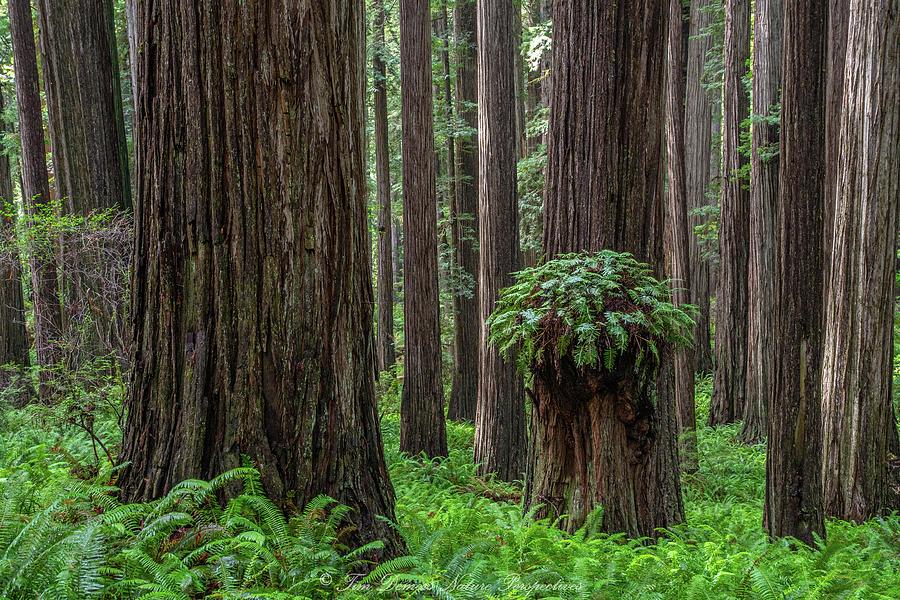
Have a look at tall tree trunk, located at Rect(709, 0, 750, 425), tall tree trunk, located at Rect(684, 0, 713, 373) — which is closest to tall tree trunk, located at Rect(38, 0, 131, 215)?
tall tree trunk, located at Rect(709, 0, 750, 425)

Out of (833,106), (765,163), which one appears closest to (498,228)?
(765,163)

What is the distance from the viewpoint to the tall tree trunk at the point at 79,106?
8.63 m

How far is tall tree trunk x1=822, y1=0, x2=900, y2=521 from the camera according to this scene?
6.37 m

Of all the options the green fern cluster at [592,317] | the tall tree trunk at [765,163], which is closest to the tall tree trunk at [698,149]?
the tall tree trunk at [765,163]

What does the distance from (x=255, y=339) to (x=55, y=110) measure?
26.3 ft

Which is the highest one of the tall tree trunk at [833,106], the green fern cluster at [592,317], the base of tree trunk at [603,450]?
the tall tree trunk at [833,106]

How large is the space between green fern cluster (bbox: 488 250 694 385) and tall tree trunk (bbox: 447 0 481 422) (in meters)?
9.00

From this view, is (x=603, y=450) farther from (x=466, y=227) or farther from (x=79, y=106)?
(x=466, y=227)

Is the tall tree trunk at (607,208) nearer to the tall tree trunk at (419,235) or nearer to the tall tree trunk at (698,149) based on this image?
the tall tree trunk at (419,235)

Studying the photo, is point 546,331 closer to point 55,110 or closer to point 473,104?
point 55,110

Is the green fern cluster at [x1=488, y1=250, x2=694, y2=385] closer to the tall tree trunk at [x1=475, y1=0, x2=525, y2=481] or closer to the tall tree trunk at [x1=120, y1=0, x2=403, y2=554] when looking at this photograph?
the tall tree trunk at [x1=120, y1=0, x2=403, y2=554]

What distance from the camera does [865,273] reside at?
6.51 m

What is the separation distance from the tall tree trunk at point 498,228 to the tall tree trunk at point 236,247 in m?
6.62

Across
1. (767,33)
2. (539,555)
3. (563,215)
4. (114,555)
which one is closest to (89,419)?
(114,555)
